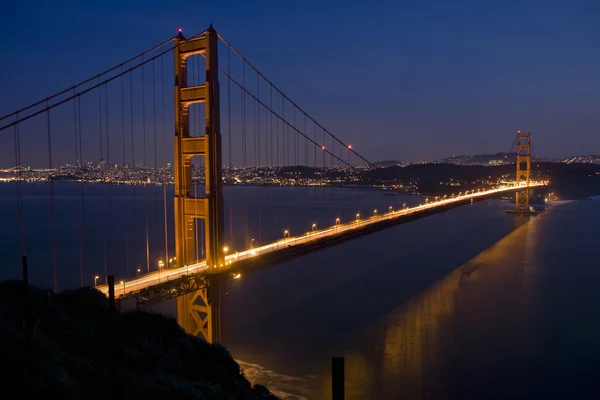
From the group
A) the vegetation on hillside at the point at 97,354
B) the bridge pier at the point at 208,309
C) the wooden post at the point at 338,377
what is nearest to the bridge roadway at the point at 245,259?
the bridge pier at the point at 208,309

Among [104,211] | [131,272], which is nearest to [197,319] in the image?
[131,272]

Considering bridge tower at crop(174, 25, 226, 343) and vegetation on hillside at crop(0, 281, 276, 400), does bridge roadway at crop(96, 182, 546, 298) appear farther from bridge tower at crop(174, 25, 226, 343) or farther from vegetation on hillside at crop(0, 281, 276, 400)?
vegetation on hillside at crop(0, 281, 276, 400)

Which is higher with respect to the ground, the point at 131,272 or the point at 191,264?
the point at 191,264

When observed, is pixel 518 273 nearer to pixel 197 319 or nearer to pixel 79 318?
pixel 197 319

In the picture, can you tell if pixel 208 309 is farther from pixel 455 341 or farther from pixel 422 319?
pixel 422 319

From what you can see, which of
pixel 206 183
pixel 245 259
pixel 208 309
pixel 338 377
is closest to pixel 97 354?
pixel 338 377
